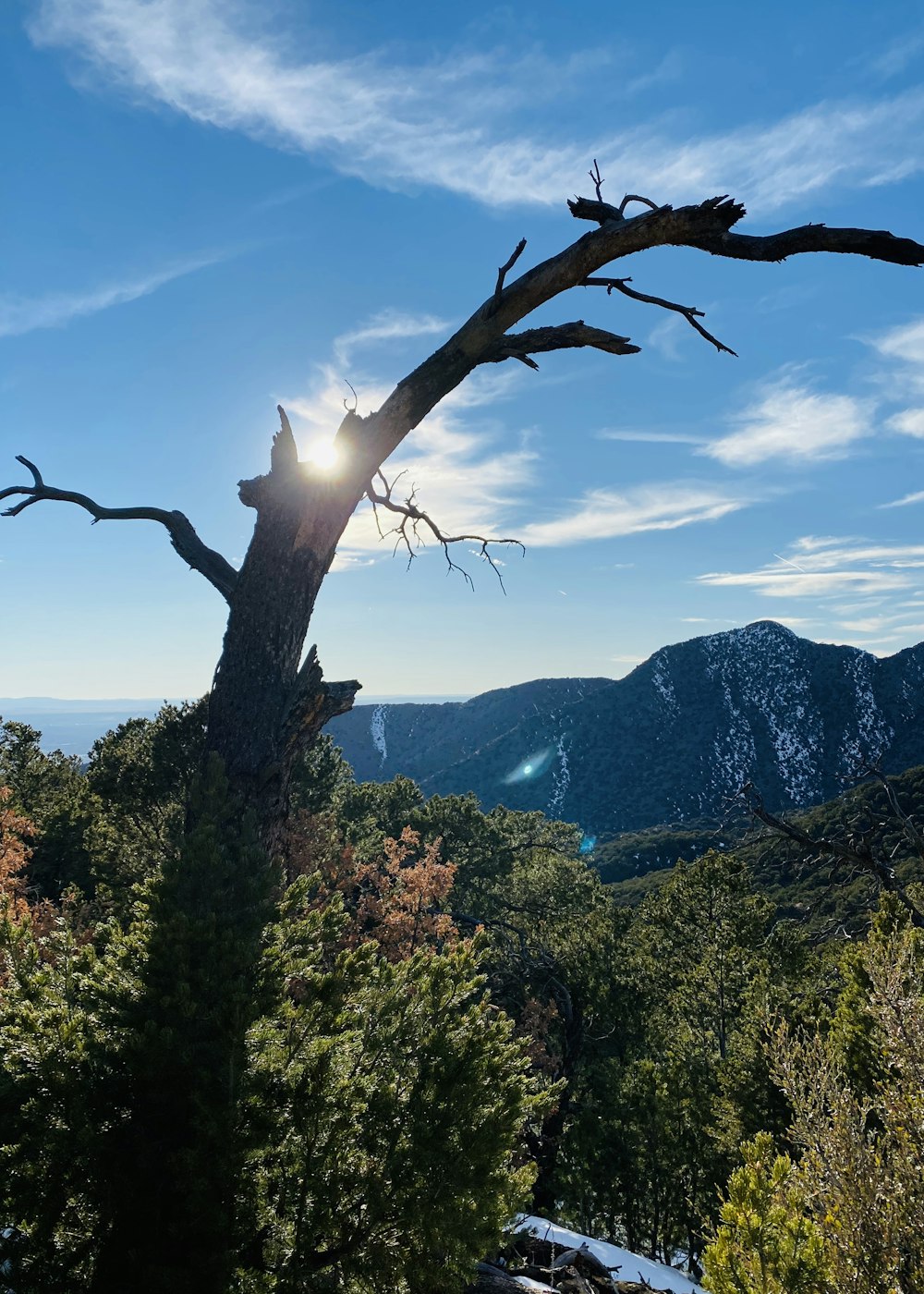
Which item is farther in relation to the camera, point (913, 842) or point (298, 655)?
point (913, 842)

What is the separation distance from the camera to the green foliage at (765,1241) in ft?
13.5

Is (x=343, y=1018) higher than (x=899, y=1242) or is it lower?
higher

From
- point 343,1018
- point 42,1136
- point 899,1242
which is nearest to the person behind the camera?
point 42,1136

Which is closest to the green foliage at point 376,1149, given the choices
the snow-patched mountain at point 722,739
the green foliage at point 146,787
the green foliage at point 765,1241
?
the green foliage at point 765,1241

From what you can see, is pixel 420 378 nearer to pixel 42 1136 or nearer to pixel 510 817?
pixel 42 1136

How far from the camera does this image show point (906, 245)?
11.7 feet

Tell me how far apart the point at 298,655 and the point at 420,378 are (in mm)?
2159

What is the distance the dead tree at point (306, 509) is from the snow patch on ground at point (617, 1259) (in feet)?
19.9

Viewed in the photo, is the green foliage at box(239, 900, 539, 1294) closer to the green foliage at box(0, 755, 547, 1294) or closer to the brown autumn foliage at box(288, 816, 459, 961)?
the green foliage at box(0, 755, 547, 1294)

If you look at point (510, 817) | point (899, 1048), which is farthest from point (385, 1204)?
point (510, 817)

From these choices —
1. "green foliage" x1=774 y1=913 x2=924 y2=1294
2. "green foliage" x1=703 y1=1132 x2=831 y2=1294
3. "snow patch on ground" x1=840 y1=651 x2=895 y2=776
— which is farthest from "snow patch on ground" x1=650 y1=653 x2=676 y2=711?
"green foliage" x1=774 y1=913 x2=924 y2=1294

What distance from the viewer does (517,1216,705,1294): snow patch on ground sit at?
746 centimetres

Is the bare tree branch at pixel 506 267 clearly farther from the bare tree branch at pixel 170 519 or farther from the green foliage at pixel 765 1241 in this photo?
the green foliage at pixel 765 1241

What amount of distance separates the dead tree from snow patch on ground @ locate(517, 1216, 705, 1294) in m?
6.05
